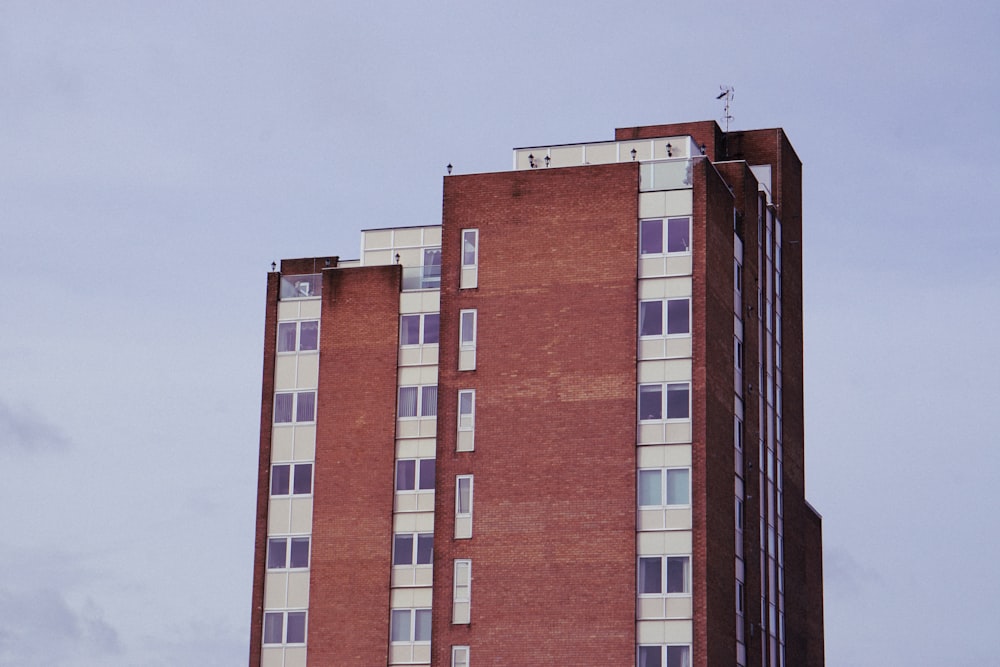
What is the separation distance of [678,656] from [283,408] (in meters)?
19.9

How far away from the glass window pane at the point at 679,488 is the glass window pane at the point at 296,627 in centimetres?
1568

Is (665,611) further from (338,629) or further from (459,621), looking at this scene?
(338,629)

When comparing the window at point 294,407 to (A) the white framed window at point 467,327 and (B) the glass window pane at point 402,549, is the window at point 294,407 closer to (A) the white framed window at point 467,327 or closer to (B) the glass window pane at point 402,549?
(B) the glass window pane at point 402,549

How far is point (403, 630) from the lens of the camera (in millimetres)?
72750

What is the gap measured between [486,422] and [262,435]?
453 inches

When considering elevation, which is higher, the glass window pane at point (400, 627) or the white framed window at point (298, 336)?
the white framed window at point (298, 336)

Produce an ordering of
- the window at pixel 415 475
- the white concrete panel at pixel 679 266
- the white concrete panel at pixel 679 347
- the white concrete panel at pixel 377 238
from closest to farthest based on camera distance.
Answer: the white concrete panel at pixel 679 347, the white concrete panel at pixel 679 266, the window at pixel 415 475, the white concrete panel at pixel 377 238

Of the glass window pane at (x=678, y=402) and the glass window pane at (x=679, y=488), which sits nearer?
the glass window pane at (x=679, y=488)

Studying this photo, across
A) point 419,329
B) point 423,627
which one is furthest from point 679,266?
point 423,627

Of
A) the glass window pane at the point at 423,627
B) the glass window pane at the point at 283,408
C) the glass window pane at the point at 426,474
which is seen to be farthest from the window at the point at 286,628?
the glass window pane at the point at 283,408

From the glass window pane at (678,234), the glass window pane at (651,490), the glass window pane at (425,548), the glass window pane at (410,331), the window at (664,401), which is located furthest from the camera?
the glass window pane at (410,331)

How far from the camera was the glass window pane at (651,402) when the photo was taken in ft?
223

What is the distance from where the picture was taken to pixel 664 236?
228ft

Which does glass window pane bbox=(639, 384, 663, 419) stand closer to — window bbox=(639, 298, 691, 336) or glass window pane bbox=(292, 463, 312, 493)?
window bbox=(639, 298, 691, 336)
